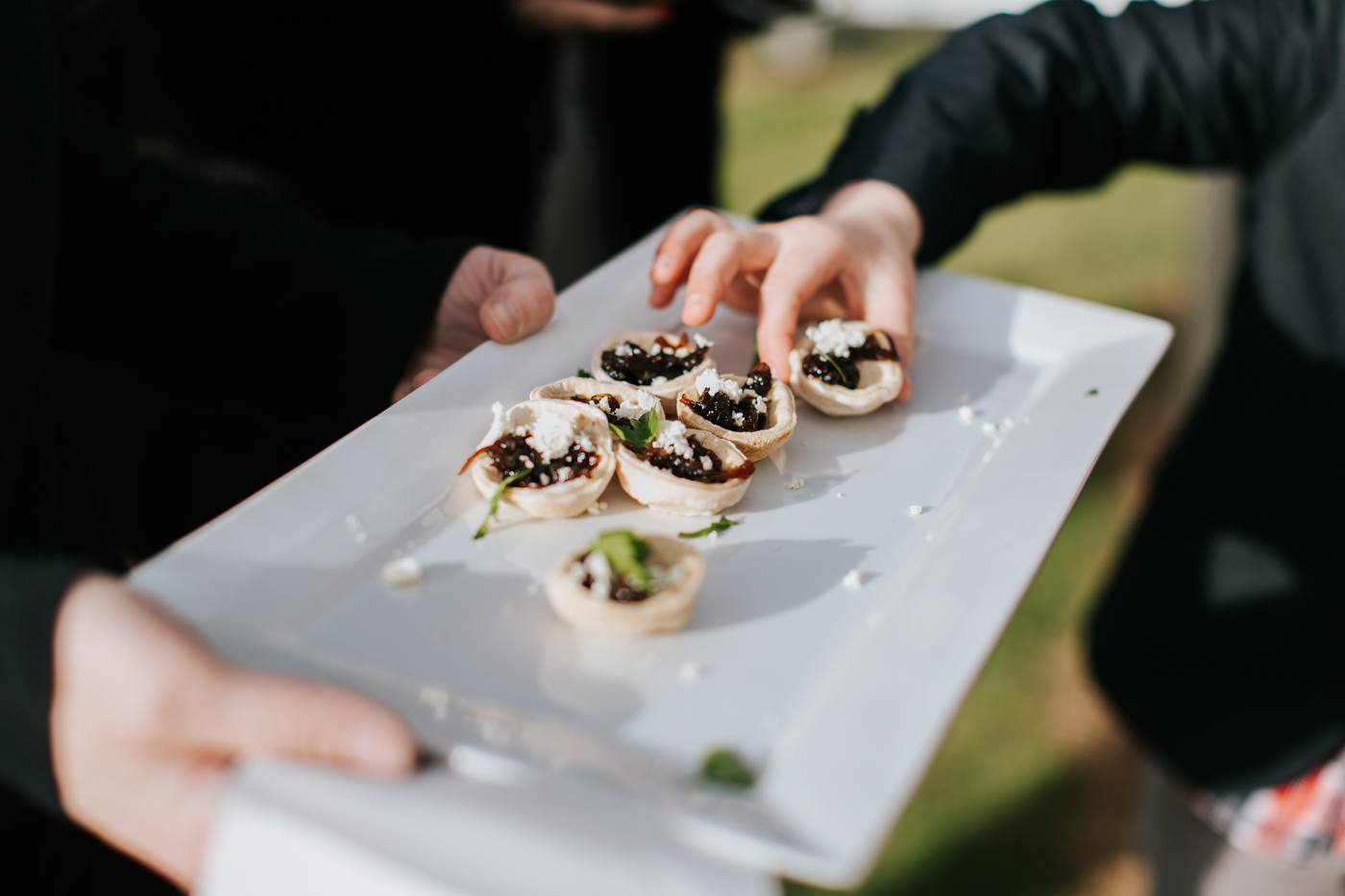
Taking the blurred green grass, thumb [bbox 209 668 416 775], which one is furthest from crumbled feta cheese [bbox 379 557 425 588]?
the blurred green grass

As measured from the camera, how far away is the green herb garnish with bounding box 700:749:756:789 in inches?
39.9

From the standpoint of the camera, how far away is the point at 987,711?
320 centimetres

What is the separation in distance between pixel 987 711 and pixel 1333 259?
1.86 metres

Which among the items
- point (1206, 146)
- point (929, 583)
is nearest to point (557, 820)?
point (929, 583)

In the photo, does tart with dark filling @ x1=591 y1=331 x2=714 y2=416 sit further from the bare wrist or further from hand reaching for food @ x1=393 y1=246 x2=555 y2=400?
the bare wrist

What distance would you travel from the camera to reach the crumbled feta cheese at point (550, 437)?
143cm

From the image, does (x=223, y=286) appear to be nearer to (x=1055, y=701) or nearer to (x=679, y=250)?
(x=679, y=250)

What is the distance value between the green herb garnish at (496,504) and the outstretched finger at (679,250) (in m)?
0.53

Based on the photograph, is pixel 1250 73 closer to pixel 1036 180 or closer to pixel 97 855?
pixel 1036 180

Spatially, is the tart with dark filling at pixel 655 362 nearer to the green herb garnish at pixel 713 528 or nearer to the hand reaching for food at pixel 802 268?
the hand reaching for food at pixel 802 268

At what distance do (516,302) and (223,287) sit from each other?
553 mm

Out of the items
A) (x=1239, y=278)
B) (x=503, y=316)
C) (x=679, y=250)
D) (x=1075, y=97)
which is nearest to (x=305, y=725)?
(x=503, y=316)

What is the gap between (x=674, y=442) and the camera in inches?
58.5

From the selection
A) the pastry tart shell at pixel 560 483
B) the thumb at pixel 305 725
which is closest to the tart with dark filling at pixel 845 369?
the pastry tart shell at pixel 560 483
